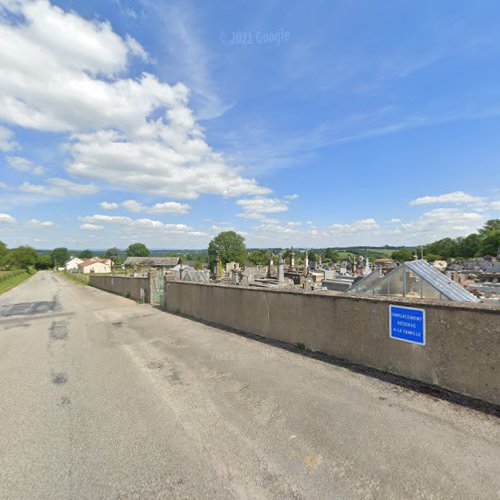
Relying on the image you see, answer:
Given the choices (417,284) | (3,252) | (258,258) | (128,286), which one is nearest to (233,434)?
(417,284)

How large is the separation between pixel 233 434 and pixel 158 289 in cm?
1164

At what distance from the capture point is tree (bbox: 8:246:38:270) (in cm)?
10369

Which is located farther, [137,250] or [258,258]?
[137,250]

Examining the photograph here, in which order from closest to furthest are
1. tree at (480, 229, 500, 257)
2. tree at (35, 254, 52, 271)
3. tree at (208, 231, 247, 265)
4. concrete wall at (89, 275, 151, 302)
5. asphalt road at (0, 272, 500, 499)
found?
asphalt road at (0, 272, 500, 499) < concrete wall at (89, 275, 151, 302) < tree at (480, 229, 500, 257) < tree at (208, 231, 247, 265) < tree at (35, 254, 52, 271)

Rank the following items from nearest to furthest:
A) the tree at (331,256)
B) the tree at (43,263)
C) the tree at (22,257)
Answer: the tree at (22,257)
the tree at (331,256)
the tree at (43,263)

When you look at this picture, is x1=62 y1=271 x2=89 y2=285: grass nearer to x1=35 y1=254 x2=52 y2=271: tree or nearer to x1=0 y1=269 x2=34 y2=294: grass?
x1=0 y1=269 x2=34 y2=294: grass

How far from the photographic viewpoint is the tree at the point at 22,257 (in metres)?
104

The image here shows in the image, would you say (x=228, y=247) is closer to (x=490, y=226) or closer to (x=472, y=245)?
(x=472, y=245)

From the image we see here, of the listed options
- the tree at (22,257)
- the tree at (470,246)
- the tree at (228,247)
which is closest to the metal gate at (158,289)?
the tree at (228,247)

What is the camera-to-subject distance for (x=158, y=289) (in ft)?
46.2

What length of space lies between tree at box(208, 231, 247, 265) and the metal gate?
72.9 meters

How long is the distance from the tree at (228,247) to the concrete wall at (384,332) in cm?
8094

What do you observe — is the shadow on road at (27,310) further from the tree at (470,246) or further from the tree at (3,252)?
the tree at (470,246)

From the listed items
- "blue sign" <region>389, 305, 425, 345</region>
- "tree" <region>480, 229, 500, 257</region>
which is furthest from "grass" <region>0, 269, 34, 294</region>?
"tree" <region>480, 229, 500, 257</region>
